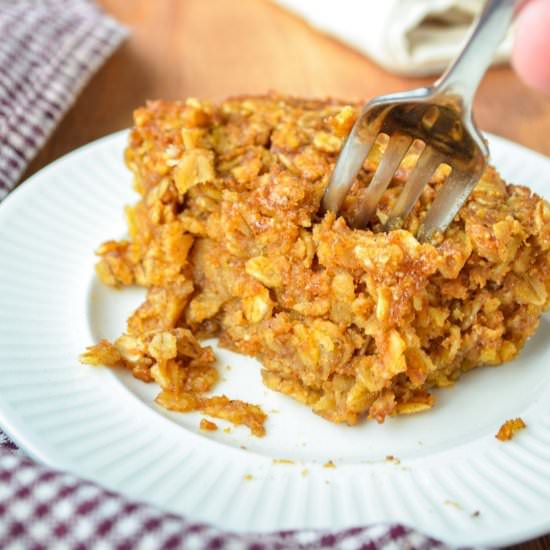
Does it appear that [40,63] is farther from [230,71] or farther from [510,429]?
[510,429]

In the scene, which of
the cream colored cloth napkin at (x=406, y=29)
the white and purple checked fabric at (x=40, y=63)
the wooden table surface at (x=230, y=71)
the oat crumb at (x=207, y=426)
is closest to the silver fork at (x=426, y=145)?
the oat crumb at (x=207, y=426)

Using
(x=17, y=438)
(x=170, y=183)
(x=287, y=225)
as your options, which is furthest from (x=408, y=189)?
(x=17, y=438)

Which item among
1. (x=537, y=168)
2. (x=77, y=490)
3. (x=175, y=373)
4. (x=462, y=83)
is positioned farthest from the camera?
(x=537, y=168)

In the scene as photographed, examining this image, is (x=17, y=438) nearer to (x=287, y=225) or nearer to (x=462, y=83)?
(x=287, y=225)

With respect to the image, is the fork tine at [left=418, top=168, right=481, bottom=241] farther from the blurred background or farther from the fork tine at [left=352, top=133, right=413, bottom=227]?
the blurred background

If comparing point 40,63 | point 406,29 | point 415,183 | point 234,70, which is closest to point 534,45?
point 406,29

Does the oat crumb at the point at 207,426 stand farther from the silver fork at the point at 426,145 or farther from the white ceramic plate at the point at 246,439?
the silver fork at the point at 426,145
